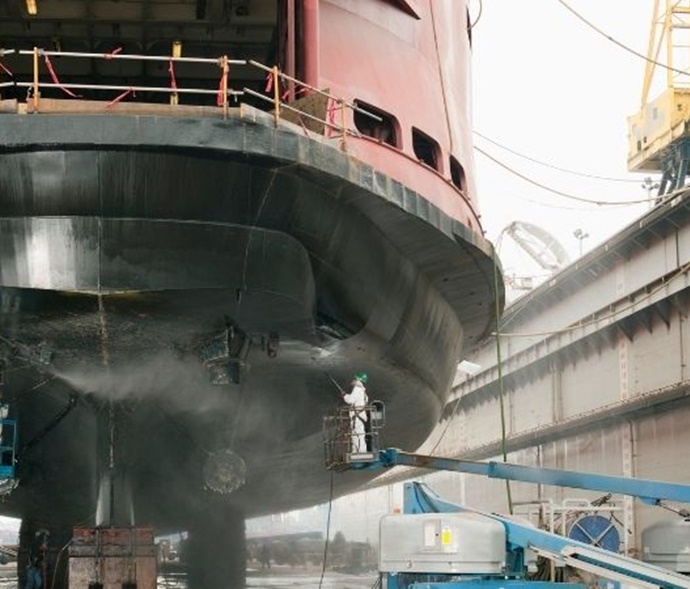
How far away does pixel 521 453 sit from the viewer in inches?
1057

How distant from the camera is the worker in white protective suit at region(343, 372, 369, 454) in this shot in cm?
934

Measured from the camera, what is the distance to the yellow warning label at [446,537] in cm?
714

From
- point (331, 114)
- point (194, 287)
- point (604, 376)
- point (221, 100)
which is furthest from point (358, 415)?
point (604, 376)

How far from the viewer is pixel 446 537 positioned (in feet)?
23.5

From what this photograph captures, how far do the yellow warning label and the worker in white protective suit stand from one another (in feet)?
6.91

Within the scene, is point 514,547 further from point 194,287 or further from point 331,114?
point 331,114

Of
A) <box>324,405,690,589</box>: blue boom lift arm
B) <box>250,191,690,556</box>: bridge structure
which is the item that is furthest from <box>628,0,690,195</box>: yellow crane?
<box>324,405,690,589</box>: blue boom lift arm

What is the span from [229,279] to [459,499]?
25.5 m

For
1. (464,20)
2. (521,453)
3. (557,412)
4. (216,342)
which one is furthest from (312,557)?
(216,342)

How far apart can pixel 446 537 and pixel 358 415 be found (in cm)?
259

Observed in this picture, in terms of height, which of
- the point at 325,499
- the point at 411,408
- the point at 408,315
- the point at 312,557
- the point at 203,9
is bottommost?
the point at 312,557

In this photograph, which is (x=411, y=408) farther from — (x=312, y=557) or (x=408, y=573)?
(x=312, y=557)

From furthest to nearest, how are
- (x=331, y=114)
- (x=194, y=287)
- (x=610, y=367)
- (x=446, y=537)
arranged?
1. (x=610, y=367)
2. (x=331, y=114)
3. (x=194, y=287)
4. (x=446, y=537)

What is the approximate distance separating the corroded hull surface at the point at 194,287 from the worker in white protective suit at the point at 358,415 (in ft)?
1.49
